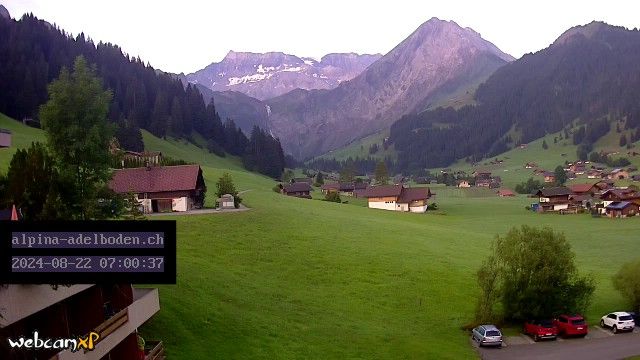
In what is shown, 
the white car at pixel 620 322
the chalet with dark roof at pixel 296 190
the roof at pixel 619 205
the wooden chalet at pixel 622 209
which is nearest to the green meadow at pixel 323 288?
the white car at pixel 620 322

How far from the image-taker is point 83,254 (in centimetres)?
938

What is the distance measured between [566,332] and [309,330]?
19774 millimetres

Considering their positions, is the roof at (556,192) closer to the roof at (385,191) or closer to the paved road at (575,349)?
the roof at (385,191)

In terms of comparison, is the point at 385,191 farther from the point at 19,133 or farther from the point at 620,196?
the point at 19,133

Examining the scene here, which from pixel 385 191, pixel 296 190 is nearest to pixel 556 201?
pixel 385 191

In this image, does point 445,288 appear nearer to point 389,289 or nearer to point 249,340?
point 389,289

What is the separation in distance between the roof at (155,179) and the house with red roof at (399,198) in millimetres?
67069

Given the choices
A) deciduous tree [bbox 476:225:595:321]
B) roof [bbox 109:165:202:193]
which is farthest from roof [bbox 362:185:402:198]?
deciduous tree [bbox 476:225:595:321]

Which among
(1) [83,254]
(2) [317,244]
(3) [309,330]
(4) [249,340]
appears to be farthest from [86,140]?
(2) [317,244]

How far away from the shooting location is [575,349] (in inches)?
1433
